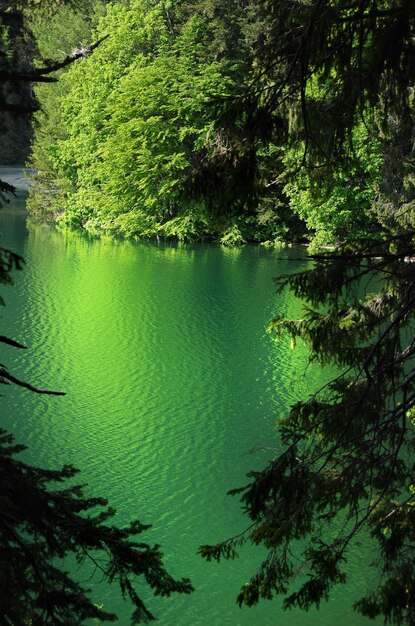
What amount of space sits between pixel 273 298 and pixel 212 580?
42.1 feet

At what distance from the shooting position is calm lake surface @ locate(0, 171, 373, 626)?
8.30 meters

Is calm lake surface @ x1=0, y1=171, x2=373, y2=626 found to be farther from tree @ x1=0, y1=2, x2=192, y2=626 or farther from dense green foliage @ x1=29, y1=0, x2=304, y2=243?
dense green foliage @ x1=29, y1=0, x2=304, y2=243

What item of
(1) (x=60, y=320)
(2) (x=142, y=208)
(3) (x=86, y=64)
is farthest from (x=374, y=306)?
(3) (x=86, y=64)

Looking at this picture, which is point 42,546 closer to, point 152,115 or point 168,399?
point 168,399

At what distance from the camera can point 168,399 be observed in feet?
43.4

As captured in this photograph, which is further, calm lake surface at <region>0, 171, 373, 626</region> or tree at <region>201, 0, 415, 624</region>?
calm lake surface at <region>0, 171, 373, 626</region>

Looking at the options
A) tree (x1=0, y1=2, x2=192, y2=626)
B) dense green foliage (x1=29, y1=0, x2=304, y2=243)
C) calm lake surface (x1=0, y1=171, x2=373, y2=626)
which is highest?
dense green foliage (x1=29, y1=0, x2=304, y2=243)

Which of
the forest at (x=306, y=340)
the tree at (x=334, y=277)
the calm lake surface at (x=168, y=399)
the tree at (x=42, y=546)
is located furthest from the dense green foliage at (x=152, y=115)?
the tree at (x=42, y=546)

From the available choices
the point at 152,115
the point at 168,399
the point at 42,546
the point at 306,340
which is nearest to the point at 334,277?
the point at 42,546

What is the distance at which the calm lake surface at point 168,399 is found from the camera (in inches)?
327

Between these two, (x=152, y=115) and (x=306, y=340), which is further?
(x=152, y=115)

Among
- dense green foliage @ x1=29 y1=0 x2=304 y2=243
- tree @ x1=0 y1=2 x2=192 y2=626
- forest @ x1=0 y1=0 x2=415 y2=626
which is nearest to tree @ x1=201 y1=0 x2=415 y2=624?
forest @ x1=0 y1=0 x2=415 y2=626

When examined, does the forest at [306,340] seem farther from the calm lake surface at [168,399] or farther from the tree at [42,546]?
the calm lake surface at [168,399]

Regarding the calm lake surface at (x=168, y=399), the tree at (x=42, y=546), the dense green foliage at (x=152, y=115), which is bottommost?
the calm lake surface at (x=168, y=399)
